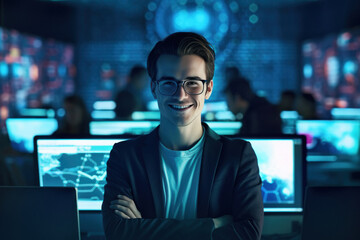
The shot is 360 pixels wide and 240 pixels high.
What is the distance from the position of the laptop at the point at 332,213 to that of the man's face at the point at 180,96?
48 centimetres

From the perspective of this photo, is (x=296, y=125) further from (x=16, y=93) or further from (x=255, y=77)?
(x=16, y=93)

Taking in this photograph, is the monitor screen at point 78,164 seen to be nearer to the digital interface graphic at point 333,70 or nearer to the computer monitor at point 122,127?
the computer monitor at point 122,127

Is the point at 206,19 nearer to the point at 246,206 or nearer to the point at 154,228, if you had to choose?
the point at 246,206

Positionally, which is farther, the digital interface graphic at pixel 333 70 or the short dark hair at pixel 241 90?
the digital interface graphic at pixel 333 70

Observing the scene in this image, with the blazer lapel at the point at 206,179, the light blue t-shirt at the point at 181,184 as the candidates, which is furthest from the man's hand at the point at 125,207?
the blazer lapel at the point at 206,179

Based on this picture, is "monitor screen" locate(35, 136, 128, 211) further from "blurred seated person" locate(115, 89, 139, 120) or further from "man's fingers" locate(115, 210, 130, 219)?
"blurred seated person" locate(115, 89, 139, 120)

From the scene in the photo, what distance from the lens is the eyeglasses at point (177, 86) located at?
5.00 feet

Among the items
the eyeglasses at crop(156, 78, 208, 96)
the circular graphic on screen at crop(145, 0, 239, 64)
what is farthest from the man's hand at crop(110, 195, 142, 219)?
the circular graphic on screen at crop(145, 0, 239, 64)

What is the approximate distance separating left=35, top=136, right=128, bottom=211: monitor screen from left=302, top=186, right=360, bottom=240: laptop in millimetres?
944

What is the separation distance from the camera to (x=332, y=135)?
4.24 meters

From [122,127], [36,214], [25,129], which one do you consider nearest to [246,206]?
[36,214]

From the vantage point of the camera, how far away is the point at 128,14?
9.02 metres

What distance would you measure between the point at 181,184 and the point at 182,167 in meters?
0.06

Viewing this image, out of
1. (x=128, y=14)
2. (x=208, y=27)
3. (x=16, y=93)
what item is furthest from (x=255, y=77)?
(x=16, y=93)
